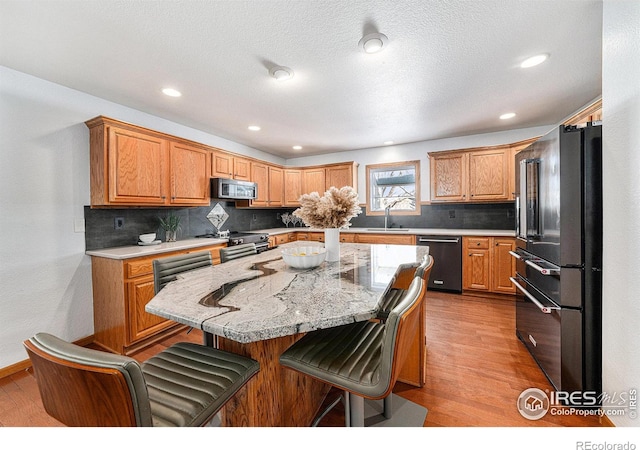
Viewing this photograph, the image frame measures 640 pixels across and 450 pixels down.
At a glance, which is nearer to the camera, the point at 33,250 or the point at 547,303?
the point at 547,303

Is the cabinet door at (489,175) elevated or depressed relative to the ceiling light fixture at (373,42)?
depressed

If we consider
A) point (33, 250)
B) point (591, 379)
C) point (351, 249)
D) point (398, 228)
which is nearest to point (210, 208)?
point (33, 250)

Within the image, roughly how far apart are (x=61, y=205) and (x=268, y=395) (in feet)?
8.63

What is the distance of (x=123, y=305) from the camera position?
2.25 m

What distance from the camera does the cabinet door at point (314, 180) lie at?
492 centimetres

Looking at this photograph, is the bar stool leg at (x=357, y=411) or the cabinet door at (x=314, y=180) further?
the cabinet door at (x=314, y=180)

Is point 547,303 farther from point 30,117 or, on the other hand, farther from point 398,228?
point 30,117

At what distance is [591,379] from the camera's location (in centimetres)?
154

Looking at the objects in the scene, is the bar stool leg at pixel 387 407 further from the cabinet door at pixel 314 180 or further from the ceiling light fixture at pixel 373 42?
the cabinet door at pixel 314 180

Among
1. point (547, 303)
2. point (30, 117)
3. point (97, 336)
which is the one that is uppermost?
point (30, 117)

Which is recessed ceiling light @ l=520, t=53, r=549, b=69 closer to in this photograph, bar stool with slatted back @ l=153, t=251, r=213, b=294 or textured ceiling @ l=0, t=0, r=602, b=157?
textured ceiling @ l=0, t=0, r=602, b=157

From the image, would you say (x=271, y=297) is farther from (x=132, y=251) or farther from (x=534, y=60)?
(x=534, y=60)

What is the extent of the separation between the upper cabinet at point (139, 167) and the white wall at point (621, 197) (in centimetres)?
363

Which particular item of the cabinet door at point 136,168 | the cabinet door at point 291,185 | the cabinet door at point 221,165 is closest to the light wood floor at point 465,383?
the cabinet door at point 136,168
